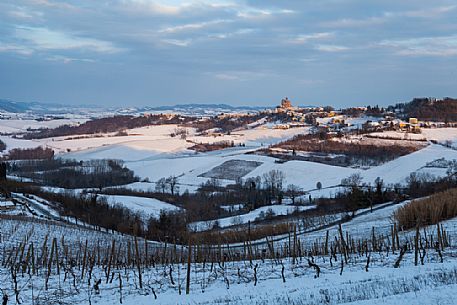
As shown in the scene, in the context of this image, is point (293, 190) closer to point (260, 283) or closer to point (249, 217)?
point (249, 217)

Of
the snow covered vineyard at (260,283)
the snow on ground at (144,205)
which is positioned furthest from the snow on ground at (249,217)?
the snow covered vineyard at (260,283)

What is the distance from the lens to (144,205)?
52.8m

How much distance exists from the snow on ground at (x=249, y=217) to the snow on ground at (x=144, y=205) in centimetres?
650

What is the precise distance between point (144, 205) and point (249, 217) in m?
13.5

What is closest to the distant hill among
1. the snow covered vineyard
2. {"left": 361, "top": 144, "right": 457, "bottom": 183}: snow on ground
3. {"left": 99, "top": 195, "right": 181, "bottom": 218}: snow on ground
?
{"left": 361, "top": 144, "right": 457, "bottom": 183}: snow on ground

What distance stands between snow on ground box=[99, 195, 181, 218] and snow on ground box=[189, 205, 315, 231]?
6498mm

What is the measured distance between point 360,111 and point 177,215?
136 metres

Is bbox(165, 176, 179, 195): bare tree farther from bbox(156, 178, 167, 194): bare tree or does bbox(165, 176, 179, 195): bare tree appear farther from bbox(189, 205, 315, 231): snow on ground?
bbox(189, 205, 315, 231): snow on ground

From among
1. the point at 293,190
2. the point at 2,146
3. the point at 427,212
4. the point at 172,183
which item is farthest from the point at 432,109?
the point at 427,212

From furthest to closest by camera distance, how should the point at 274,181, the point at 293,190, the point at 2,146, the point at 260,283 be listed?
the point at 2,146 → the point at 274,181 → the point at 293,190 → the point at 260,283

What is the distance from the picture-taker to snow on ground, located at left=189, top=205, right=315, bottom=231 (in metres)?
42.1

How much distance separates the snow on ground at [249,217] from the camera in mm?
42062

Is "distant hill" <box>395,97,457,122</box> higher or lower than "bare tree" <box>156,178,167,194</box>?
higher

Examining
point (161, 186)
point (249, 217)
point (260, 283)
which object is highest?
point (260, 283)
